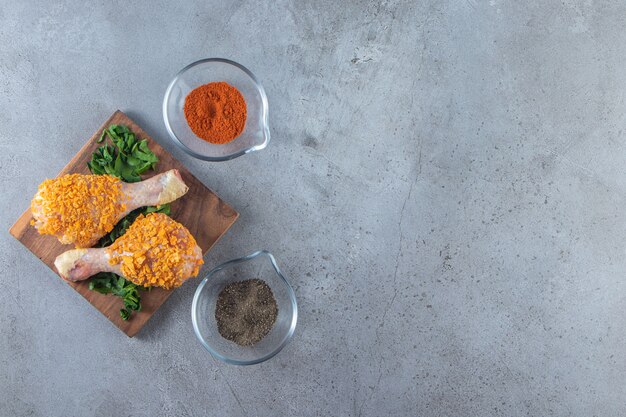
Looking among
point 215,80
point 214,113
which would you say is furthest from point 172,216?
point 215,80

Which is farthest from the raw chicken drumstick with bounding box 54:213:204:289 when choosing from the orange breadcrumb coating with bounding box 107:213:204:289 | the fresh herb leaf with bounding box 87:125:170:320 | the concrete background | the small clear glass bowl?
the concrete background

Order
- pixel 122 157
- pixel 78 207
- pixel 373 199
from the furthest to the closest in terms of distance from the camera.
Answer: pixel 373 199 < pixel 122 157 < pixel 78 207

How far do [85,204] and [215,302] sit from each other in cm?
77

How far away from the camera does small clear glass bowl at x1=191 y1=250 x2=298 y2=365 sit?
271 cm

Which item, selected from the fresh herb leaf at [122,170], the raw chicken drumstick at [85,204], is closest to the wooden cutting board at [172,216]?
the fresh herb leaf at [122,170]

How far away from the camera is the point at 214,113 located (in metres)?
2.68

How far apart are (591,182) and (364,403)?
1.70 m

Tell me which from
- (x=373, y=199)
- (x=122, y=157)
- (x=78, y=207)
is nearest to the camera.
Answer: (x=78, y=207)

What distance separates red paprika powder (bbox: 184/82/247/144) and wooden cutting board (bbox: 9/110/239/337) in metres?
0.21

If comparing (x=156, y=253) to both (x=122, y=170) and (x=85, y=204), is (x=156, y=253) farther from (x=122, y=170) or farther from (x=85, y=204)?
(x=122, y=170)

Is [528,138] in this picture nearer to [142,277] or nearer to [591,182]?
[591,182]

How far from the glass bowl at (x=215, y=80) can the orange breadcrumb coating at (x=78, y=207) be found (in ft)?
1.38

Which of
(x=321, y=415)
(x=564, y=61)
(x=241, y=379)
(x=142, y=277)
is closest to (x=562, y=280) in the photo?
(x=564, y=61)

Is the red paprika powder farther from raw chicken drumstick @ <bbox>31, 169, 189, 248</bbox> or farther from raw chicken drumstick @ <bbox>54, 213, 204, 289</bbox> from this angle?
raw chicken drumstick @ <bbox>54, 213, 204, 289</bbox>
